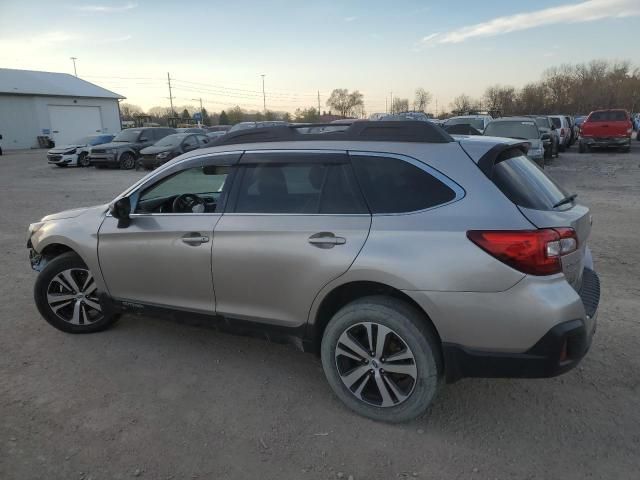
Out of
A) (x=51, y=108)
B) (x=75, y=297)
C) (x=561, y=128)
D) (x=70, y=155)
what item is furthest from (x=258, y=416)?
(x=51, y=108)

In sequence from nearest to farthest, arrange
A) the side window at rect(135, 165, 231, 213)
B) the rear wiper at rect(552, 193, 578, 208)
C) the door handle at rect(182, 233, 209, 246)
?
the rear wiper at rect(552, 193, 578, 208)
the door handle at rect(182, 233, 209, 246)
the side window at rect(135, 165, 231, 213)

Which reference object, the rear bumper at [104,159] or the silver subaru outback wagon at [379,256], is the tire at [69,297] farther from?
the rear bumper at [104,159]

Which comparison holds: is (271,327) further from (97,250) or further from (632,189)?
(632,189)

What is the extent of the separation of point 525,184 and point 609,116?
22491 millimetres

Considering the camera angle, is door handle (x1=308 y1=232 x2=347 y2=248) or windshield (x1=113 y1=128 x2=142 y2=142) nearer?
door handle (x1=308 y1=232 x2=347 y2=248)

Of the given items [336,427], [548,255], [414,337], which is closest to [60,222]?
[336,427]

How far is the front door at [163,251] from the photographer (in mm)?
3506

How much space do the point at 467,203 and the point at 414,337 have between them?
0.81 m

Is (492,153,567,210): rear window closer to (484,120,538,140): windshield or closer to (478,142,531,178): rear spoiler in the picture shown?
(478,142,531,178): rear spoiler

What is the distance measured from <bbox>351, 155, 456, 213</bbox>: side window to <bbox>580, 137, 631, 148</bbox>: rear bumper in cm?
2227

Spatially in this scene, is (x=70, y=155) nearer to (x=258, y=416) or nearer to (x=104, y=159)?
(x=104, y=159)

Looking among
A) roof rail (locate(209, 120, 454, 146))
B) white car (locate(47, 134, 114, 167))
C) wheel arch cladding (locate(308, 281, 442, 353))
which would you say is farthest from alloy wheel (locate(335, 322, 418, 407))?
white car (locate(47, 134, 114, 167))

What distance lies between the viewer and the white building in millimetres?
37500

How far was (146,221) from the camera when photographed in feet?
12.4
